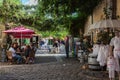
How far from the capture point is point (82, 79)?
43.4 ft

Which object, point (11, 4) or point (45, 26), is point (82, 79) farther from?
point (45, 26)

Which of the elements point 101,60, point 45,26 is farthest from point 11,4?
point 101,60

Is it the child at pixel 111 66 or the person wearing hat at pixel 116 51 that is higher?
the person wearing hat at pixel 116 51

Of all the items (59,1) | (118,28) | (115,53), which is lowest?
(115,53)

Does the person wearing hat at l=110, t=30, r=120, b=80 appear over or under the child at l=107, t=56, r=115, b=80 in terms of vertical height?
over

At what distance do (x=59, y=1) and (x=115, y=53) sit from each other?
8.77 m

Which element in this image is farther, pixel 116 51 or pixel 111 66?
pixel 116 51

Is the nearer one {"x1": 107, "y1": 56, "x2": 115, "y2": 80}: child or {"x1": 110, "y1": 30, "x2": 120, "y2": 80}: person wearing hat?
{"x1": 107, "y1": 56, "x2": 115, "y2": 80}: child

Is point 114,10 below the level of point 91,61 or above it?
above

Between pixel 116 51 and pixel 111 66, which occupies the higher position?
pixel 116 51

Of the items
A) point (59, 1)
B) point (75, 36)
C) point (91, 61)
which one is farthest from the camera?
point (75, 36)

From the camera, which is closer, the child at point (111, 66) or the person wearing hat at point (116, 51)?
the child at point (111, 66)

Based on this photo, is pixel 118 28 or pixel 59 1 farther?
pixel 59 1

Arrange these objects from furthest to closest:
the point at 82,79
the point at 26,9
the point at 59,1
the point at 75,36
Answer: the point at 75,36, the point at 26,9, the point at 59,1, the point at 82,79
